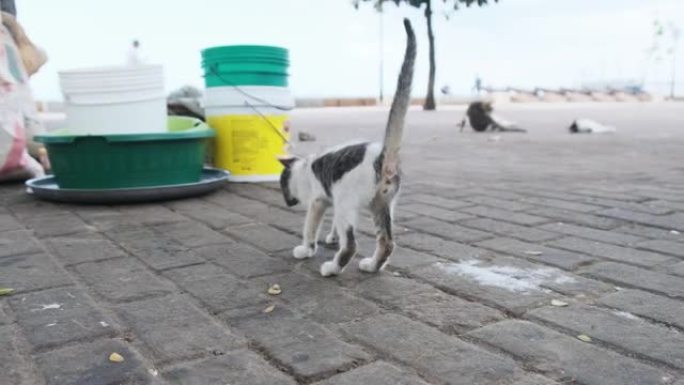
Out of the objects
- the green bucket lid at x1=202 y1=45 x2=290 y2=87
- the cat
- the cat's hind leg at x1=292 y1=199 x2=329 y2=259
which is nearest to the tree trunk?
the green bucket lid at x1=202 y1=45 x2=290 y2=87

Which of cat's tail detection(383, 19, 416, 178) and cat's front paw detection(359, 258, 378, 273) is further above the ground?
cat's tail detection(383, 19, 416, 178)

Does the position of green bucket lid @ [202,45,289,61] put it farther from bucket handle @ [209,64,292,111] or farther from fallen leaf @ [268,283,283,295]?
fallen leaf @ [268,283,283,295]

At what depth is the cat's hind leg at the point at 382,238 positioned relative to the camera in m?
2.50

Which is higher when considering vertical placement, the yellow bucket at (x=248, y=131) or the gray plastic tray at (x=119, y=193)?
the yellow bucket at (x=248, y=131)

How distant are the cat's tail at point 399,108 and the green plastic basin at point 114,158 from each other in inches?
82.8

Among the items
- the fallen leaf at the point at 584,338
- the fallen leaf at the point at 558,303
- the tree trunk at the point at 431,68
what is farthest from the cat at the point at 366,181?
the tree trunk at the point at 431,68

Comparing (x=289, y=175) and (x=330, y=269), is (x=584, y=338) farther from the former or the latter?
(x=289, y=175)

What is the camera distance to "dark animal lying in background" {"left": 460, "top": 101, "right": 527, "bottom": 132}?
38.4 feet

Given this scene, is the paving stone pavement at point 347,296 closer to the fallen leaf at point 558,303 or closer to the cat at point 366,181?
the fallen leaf at point 558,303

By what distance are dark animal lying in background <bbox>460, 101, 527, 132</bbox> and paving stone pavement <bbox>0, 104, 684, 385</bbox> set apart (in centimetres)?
771

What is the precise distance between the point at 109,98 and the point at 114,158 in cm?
45

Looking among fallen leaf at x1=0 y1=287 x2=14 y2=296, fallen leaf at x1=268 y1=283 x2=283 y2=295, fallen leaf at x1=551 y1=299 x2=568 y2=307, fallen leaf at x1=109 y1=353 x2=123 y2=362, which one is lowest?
fallen leaf at x1=551 y1=299 x2=568 y2=307

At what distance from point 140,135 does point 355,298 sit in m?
2.26

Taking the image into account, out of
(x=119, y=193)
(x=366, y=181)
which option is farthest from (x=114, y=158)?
(x=366, y=181)
